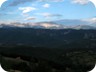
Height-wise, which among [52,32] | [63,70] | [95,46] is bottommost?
[63,70]

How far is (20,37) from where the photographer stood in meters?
4.67

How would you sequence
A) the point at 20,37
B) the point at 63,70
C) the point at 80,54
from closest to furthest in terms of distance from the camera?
the point at 63,70 < the point at 20,37 < the point at 80,54

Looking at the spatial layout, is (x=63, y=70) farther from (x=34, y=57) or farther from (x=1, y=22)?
(x=1, y=22)

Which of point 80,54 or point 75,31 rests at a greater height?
point 75,31

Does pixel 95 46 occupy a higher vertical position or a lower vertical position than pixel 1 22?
lower

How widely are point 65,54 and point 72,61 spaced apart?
0.62ft

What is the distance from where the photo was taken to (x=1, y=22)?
466cm

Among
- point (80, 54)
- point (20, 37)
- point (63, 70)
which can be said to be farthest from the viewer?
point (80, 54)

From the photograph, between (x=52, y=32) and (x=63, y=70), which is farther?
(x=52, y=32)

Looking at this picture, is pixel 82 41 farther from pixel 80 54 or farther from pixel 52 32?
pixel 52 32

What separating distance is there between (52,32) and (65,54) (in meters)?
0.49

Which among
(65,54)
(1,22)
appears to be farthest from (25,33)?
(65,54)

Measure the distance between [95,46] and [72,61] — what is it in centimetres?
60

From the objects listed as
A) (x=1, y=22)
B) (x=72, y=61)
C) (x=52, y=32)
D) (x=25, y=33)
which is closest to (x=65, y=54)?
(x=72, y=61)
